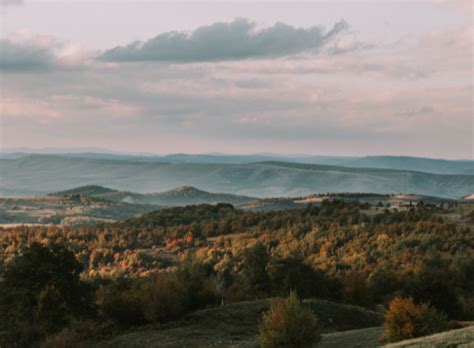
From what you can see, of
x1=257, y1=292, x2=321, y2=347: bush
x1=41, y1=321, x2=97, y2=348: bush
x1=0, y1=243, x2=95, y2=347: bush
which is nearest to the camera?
x1=257, y1=292, x2=321, y2=347: bush

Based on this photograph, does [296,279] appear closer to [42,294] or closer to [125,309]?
[125,309]

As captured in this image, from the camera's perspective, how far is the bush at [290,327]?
28.8 meters

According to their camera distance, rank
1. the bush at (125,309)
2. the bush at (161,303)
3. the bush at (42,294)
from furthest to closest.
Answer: the bush at (125,309) → the bush at (161,303) → the bush at (42,294)

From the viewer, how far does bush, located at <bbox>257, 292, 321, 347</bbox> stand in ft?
94.5

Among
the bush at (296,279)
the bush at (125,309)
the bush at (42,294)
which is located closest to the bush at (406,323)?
the bush at (125,309)

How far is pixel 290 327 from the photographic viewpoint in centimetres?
2875

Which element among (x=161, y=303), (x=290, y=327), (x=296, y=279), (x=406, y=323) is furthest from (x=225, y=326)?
(x=296, y=279)

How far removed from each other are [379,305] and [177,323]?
28042mm

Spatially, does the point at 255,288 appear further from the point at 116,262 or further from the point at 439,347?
the point at 116,262

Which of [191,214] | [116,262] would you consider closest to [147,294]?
[116,262]

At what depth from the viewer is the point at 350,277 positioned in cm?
6556

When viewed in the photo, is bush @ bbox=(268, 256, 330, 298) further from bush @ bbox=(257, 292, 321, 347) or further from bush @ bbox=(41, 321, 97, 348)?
bush @ bbox=(257, 292, 321, 347)

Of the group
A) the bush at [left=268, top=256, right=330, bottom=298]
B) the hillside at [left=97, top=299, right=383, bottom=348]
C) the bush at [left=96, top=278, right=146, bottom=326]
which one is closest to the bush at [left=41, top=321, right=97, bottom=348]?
the hillside at [left=97, top=299, right=383, bottom=348]

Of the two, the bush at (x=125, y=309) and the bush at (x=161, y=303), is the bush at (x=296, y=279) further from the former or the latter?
the bush at (x=125, y=309)
